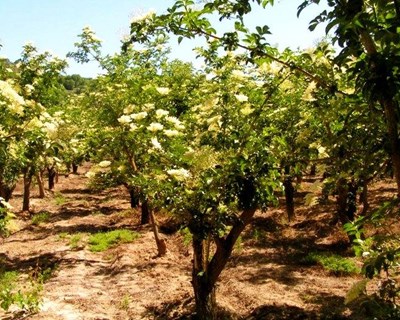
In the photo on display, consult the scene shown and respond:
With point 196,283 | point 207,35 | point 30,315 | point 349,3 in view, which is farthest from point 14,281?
point 349,3

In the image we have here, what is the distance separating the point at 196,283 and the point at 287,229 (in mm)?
8256

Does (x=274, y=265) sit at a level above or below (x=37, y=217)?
below

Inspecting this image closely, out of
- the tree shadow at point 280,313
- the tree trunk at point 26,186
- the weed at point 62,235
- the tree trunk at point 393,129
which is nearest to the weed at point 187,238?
the weed at point 62,235

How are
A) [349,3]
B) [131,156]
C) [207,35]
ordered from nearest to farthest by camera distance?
[349,3] < [207,35] < [131,156]

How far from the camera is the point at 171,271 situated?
12.2 metres

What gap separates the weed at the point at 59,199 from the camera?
2465 centimetres

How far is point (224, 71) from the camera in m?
6.99

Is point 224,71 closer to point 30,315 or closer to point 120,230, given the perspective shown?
point 30,315

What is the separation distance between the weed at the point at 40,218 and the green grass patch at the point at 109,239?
4426 millimetres

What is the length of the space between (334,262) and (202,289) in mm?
5276

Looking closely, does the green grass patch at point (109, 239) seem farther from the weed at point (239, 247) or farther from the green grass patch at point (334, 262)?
the green grass patch at point (334, 262)

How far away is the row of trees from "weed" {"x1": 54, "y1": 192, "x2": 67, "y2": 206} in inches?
422

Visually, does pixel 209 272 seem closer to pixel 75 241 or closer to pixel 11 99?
pixel 11 99

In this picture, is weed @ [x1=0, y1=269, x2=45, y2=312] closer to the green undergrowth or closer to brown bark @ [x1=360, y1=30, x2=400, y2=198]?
the green undergrowth
